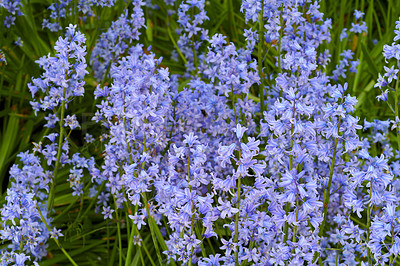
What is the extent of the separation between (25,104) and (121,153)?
1.91 meters

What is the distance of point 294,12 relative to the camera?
10.4 feet

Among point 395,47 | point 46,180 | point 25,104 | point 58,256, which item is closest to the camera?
point 395,47

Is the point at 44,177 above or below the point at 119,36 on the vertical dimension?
below

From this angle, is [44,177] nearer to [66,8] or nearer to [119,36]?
[119,36]

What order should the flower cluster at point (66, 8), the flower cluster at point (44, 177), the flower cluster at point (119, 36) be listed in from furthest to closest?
1. the flower cluster at point (66, 8)
2. the flower cluster at point (119, 36)
3. the flower cluster at point (44, 177)

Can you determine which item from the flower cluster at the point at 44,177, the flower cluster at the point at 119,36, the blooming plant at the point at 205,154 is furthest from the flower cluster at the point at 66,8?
the flower cluster at the point at 44,177

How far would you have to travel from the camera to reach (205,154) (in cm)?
254

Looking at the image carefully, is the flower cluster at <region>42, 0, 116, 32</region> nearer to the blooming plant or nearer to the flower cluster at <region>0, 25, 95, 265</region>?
the blooming plant

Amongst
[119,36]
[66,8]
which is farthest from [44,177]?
[66,8]

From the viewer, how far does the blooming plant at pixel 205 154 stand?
2201 mm

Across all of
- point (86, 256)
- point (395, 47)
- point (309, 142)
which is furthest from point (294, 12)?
point (86, 256)

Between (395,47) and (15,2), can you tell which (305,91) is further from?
(15,2)

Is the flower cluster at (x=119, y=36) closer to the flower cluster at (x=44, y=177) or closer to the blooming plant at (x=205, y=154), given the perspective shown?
the blooming plant at (x=205, y=154)

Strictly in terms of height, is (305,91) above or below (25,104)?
below
